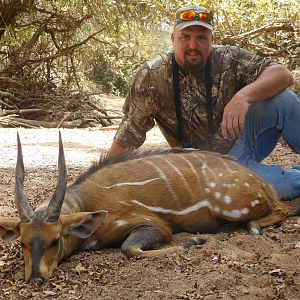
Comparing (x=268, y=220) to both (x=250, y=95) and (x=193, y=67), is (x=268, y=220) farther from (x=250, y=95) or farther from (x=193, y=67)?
(x=193, y=67)

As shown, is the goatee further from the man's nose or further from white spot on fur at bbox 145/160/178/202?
white spot on fur at bbox 145/160/178/202

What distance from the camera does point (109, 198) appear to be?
3.85 m

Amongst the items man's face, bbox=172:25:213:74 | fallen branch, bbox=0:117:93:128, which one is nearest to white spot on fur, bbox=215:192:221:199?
man's face, bbox=172:25:213:74

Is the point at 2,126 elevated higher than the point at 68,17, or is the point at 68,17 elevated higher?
the point at 68,17

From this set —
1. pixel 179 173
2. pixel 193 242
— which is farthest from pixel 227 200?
pixel 193 242

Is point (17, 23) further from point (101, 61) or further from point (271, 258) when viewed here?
point (271, 258)

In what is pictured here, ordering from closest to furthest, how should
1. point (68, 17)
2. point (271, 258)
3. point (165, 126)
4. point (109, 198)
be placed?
point (271, 258), point (109, 198), point (165, 126), point (68, 17)

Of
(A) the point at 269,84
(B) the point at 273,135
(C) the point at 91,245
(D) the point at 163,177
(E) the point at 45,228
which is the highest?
(A) the point at 269,84

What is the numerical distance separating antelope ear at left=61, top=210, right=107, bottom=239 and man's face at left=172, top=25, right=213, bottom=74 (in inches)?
75.7

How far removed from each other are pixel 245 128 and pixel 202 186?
1008 millimetres

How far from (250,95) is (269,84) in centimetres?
23

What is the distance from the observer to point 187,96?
5.04m

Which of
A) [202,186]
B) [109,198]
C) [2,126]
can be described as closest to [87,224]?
[109,198]

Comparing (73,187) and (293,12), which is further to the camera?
(293,12)
